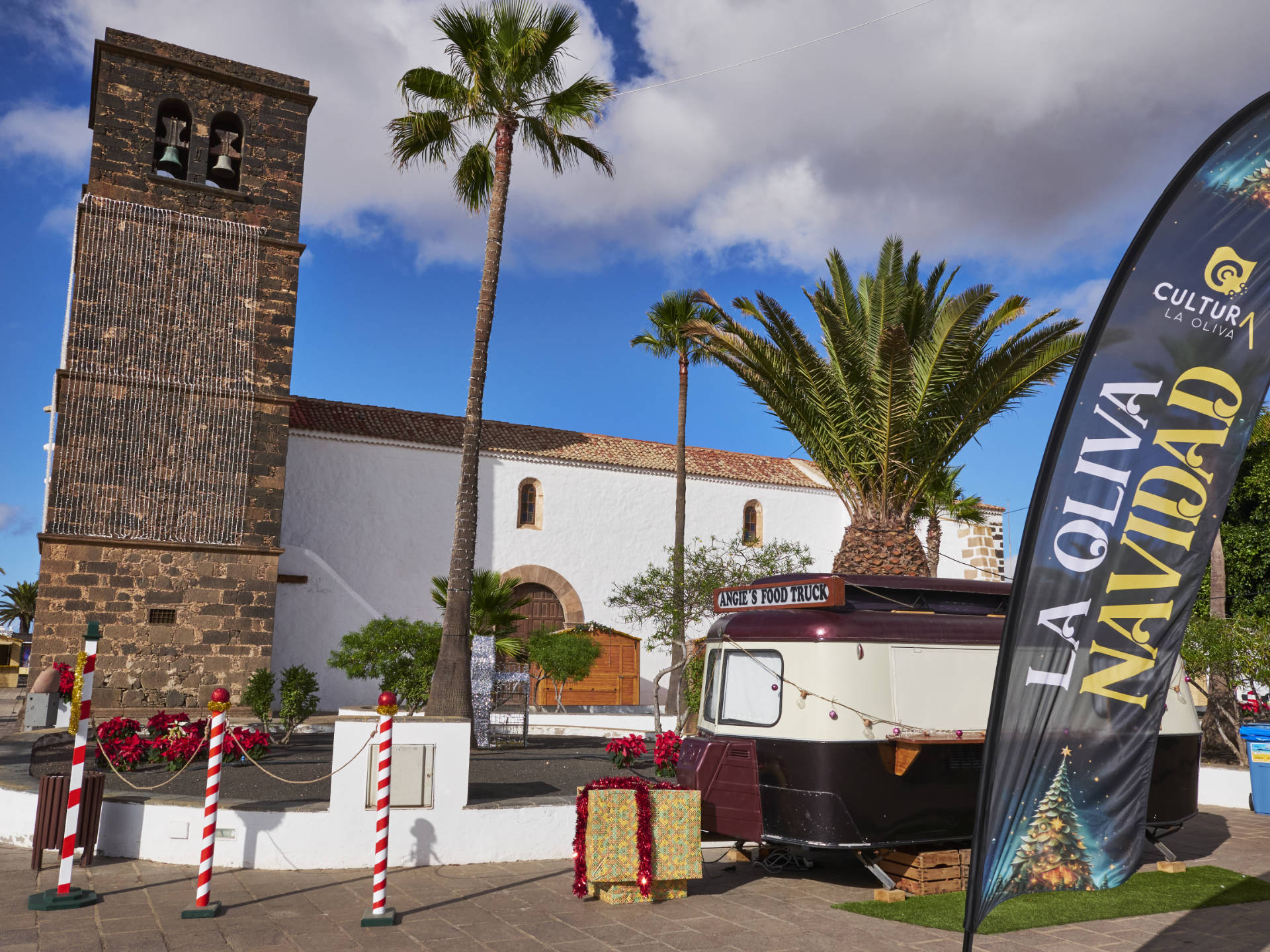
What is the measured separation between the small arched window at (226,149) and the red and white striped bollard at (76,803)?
52.1ft

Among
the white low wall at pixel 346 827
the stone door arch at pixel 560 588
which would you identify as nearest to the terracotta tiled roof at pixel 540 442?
the stone door arch at pixel 560 588

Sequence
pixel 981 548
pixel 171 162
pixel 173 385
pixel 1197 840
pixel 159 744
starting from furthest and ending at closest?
pixel 981 548
pixel 171 162
pixel 173 385
pixel 159 744
pixel 1197 840

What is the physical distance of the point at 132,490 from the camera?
1898cm

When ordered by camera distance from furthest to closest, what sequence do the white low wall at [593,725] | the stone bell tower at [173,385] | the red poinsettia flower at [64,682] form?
the stone bell tower at [173,385] < the white low wall at [593,725] < the red poinsettia flower at [64,682]

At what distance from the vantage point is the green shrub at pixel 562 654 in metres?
21.1

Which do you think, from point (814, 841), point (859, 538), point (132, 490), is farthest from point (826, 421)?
point (132, 490)

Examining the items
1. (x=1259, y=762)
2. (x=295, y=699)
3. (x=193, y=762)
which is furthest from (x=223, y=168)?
(x=1259, y=762)

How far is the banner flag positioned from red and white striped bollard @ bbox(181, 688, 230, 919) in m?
5.27

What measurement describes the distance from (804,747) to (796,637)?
2.90 ft

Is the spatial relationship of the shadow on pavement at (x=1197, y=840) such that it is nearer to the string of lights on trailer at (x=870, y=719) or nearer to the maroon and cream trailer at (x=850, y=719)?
the maroon and cream trailer at (x=850, y=719)

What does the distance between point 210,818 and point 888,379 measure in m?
8.85

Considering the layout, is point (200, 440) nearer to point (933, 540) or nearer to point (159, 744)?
point (159, 744)

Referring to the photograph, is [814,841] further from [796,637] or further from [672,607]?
[672,607]

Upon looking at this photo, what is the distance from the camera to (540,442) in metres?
26.7
